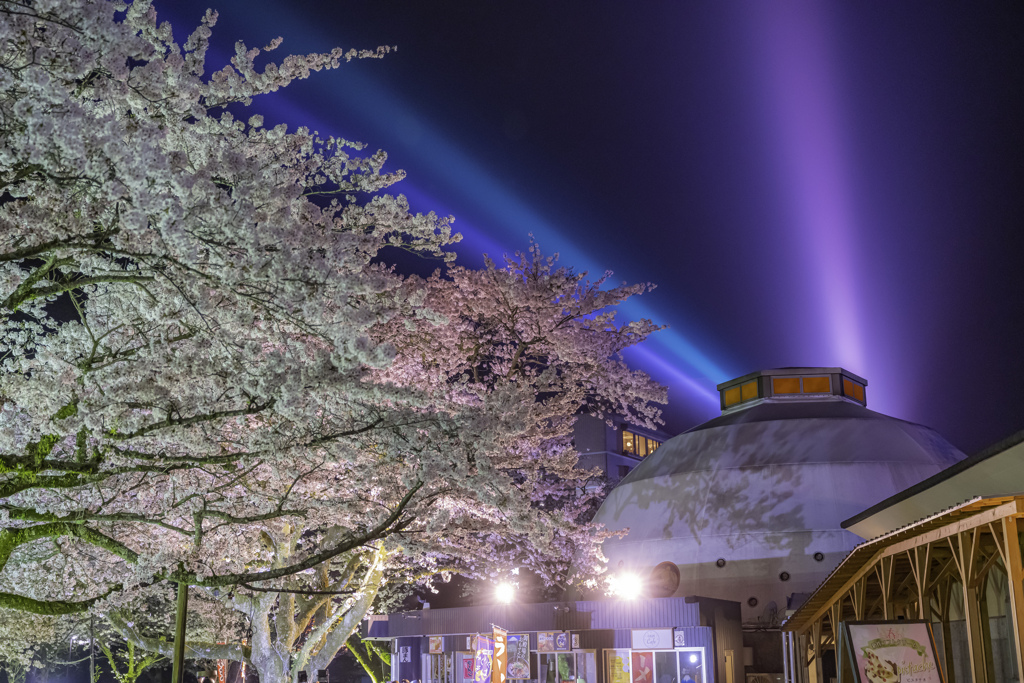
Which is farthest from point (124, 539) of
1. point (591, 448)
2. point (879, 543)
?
point (591, 448)

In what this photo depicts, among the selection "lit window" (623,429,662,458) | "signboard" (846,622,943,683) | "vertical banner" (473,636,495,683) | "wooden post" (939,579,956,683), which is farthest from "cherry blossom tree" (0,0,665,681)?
"lit window" (623,429,662,458)

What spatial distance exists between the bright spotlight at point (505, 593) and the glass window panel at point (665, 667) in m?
5.95

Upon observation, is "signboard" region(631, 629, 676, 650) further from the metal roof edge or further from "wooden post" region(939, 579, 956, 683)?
"wooden post" region(939, 579, 956, 683)

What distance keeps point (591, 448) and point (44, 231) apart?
7093 cm

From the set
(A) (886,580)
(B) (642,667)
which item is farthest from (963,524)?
(B) (642,667)

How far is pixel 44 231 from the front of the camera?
27.2 feet

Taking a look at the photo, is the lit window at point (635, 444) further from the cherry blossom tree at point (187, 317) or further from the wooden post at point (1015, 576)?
the wooden post at point (1015, 576)

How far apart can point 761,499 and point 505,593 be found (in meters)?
10.8

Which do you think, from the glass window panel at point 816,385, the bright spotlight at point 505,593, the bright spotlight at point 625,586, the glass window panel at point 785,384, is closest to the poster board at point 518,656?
the bright spotlight at point 505,593

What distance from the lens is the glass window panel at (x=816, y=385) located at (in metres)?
42.6

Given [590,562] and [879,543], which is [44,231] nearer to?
[879,543]

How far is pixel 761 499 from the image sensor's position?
32.9 metres

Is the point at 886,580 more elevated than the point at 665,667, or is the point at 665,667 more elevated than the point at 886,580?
the point at 886,580

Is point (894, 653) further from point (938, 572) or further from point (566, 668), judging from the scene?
point (566, 668)
